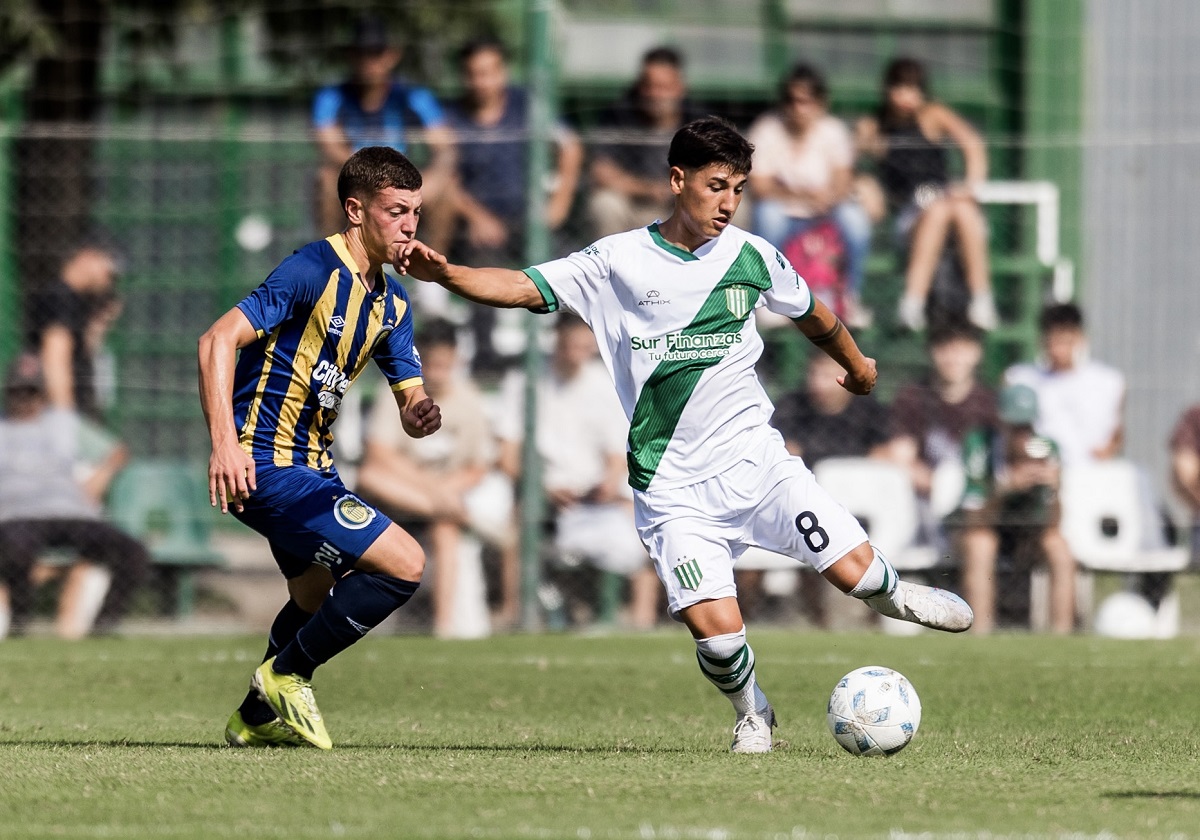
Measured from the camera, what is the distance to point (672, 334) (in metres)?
6.63

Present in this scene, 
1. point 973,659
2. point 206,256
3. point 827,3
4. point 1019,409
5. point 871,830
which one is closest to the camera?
point 871,830

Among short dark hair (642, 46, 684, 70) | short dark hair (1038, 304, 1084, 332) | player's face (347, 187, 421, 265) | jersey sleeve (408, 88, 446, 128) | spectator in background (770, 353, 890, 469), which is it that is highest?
short dark hair (642, 46, 684, 70)

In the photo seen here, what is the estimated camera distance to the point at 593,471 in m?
12.0

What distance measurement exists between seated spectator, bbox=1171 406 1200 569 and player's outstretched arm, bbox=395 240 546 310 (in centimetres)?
660

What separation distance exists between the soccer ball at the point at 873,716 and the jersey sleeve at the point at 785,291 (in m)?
1.39

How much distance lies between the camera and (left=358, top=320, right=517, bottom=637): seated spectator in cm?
1186

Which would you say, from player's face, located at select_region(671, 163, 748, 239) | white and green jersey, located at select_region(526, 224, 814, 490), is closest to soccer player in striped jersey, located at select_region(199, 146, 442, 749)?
white and green jersey, located at select_region(526, 224, 814, 490)

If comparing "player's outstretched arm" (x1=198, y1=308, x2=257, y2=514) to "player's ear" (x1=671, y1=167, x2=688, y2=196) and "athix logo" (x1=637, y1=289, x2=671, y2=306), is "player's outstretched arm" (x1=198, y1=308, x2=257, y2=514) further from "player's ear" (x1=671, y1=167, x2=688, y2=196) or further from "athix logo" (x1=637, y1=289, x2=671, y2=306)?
"player's ear" (x1=671, y1=167, x2=688, y2=196)

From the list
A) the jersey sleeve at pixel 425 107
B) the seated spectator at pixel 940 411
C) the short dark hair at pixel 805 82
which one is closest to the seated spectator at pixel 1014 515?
the seated spectator at pixel 940 411

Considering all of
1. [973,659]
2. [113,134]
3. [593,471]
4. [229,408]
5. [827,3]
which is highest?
[827,3]

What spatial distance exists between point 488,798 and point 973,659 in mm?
5544

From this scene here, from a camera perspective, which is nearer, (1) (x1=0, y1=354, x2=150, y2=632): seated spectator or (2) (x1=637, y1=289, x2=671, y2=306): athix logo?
(2) (x1=637, y1=289, x2=671, y2=306): athix logo

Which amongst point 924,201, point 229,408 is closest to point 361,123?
point 924,201

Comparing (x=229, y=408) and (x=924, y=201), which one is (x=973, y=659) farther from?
(x=229, y=408)
